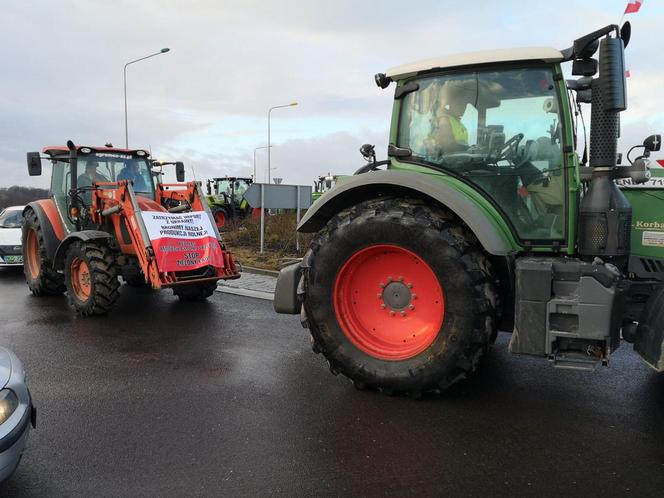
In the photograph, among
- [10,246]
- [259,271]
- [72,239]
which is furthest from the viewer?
[10,246]

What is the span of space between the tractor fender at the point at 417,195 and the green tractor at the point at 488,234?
1cm

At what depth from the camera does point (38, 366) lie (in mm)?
5043

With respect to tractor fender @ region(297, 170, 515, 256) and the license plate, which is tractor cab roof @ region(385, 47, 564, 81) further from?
the license plate

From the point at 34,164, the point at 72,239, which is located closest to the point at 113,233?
the point at 72,239

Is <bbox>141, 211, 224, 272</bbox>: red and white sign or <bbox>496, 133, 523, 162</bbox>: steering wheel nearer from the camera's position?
<bbox>496, 133, 523, 162</bbox>: steering wheel

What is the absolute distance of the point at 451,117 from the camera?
4.14 m

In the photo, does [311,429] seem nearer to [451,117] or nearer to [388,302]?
[388,302]

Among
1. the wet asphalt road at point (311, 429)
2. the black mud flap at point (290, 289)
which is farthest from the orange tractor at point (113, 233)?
A: the black mud flap at point (290, 289)

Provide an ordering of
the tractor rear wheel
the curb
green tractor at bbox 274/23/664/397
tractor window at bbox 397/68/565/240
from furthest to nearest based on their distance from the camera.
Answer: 1. the tractor rear wheel
2. the curb
3. tractor window at bbox 397/68/565/240
4. green tractor at bbox 274/23/664/397

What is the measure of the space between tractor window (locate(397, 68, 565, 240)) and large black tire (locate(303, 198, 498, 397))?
1.50 ft

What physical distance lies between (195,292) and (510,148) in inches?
216

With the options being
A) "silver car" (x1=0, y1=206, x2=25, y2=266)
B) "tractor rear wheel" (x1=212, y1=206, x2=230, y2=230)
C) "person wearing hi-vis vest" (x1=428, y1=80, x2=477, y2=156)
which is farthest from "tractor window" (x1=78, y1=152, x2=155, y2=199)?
"tractor rear wheel" (x1=212, y1=206, x2=230, y2=230)

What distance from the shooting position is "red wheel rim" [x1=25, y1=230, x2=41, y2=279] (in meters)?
9.33

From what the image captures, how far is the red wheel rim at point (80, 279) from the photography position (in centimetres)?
738
